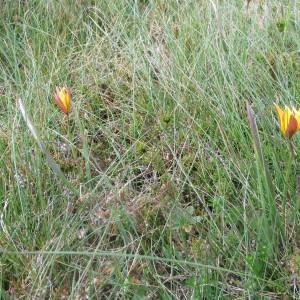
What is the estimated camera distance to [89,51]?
208 cm

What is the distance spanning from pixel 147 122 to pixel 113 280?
0.64m

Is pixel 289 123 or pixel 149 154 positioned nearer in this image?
pixel 289 123

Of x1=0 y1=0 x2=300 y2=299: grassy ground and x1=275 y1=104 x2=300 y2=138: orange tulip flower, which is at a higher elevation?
x1=275 y1=104 x2=300 y2=138: orange tulip flower

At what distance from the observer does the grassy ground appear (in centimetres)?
121

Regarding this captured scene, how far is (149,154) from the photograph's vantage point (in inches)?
61.7

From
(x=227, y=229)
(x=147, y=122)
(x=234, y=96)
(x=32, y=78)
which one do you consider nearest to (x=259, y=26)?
(x=234, y=96)

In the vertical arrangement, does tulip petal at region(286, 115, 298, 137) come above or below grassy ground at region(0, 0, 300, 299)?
above

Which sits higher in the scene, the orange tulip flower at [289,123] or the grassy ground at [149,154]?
the orange tulip flower at [289,123]

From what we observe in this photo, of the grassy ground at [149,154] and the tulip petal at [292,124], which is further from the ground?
the tulip petal at [292,124]

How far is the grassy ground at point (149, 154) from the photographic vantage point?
121cm

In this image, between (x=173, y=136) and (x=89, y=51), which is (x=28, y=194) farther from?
(x=89, y=51)

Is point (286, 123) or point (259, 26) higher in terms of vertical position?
point (286, 123)

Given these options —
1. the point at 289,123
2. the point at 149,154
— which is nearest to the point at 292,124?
the point at 289,123

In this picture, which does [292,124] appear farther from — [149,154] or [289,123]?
[149,154]
